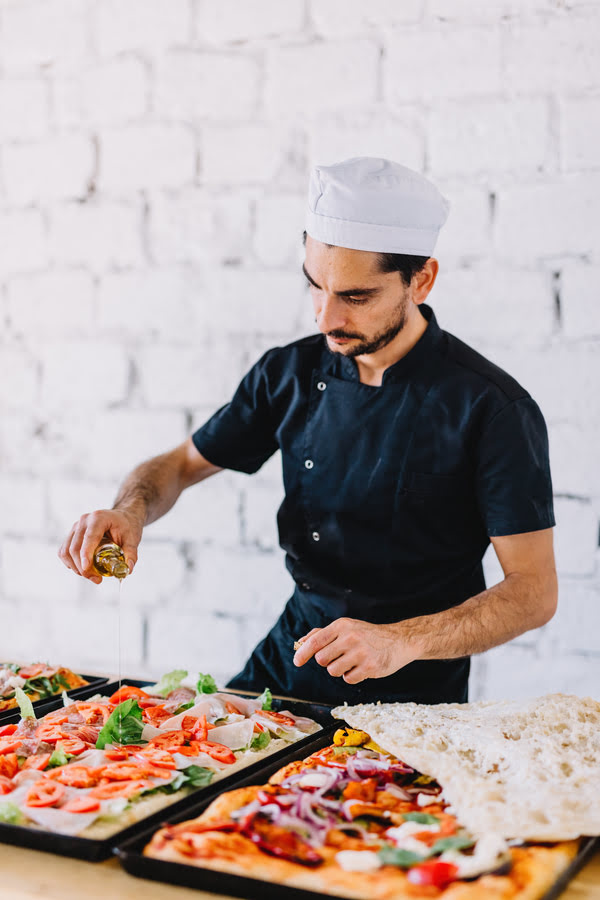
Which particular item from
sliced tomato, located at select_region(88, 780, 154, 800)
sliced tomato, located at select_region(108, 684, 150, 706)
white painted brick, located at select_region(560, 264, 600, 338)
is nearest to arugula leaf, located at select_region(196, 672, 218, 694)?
sliced tomato, located at select_region(108, 684, 150, 706)

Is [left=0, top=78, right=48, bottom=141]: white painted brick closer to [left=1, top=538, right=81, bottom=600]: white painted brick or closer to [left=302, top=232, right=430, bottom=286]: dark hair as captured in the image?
[left=1, top=538, right=81, bottom=600]: white painted brick

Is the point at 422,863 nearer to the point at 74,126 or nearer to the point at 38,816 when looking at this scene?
the point at 38,816

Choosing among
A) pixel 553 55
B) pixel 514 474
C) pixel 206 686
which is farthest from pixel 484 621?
pixel 553 55

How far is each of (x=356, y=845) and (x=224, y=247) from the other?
2255mm

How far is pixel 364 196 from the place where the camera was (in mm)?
2143

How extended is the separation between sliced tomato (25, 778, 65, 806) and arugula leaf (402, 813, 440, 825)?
1.67 ft

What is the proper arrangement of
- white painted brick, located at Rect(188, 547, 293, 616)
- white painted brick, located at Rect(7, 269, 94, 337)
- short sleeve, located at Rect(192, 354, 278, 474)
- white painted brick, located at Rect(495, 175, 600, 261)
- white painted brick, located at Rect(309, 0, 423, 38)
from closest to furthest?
short sleeve, located at Rect(192, 354, 278, 474) → white painted brick, located at Rect(495, 175, 600, 261) → white painted brick, located at Rect(309, 0, 423, 38) → white painted brick, located at Rect(188, 547, 293, 616) → white painted brick, located at Rect(7, 269, 94, 337)

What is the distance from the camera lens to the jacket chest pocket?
2.23 meters

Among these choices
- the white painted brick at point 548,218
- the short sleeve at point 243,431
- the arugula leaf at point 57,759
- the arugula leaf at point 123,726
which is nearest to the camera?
the arugula leaf at point 57,759

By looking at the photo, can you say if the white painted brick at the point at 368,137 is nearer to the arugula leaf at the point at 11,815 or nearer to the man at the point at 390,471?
the man at the point at 390,471

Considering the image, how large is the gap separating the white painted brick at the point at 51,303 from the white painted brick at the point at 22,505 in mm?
545

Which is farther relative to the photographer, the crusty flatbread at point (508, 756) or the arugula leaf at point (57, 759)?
the arugula leaf at point (57, 759)

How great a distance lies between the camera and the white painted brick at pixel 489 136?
8.92 feet

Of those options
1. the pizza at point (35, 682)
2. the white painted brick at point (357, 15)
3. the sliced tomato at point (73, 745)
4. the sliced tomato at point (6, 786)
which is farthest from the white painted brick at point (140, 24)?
the sliced tomato at point (6, 786)
